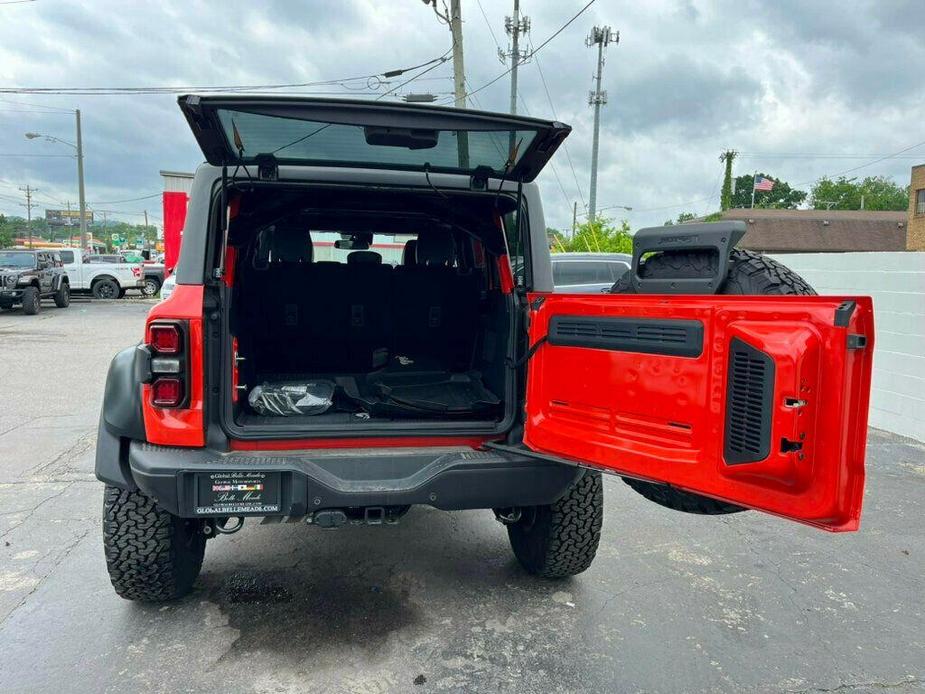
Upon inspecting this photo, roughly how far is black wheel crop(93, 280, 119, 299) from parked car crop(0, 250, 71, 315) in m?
4.17

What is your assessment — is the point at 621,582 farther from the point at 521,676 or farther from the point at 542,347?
the point at 542,347

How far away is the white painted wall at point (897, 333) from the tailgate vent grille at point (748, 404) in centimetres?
559

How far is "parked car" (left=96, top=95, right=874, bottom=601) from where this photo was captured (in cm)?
194

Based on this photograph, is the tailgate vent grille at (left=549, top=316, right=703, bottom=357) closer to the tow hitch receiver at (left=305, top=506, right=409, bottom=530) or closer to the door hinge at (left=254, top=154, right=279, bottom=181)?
the tow hitch receiver at (left=305, top=506, right=409, bottom=530)

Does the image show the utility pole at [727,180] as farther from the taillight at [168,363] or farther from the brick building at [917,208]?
the taillight at [168,363]

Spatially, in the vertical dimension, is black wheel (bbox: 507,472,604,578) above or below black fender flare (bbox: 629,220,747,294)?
below

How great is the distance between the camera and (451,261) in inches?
173

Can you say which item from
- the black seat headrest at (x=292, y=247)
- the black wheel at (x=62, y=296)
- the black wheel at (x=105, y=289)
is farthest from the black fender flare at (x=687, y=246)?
the black wheel at (x=105, y=289)

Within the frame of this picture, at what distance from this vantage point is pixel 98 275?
23.1 meters

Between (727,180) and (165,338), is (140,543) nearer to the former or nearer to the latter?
(165,338)

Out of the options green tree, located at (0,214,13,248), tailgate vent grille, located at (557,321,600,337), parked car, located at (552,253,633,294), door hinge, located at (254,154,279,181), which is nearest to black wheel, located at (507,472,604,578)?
tailgate vent grille, located at (557,321,600,337)

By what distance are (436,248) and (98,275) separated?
2272cm

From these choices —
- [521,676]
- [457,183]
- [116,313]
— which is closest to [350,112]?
[457,183]

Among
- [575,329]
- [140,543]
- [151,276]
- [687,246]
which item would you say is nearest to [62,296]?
[151,276]
